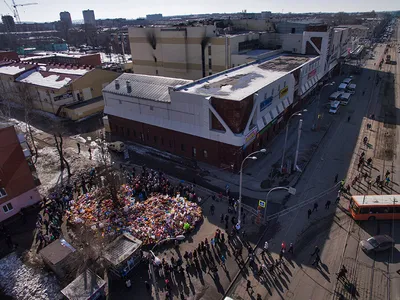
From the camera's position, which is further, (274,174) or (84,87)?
(84,87)

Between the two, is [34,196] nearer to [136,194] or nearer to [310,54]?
[136,194]

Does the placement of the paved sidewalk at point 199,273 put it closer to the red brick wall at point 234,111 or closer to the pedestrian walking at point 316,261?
the pedestrian walking at point 316,261

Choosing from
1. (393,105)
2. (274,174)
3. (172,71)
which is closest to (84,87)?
(172,71)

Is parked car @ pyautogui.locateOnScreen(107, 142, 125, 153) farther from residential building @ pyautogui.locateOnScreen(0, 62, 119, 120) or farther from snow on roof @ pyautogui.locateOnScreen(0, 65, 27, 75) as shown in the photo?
snow on roof @ pyautogui.locateOnScreen(0, 65, 27, 75)

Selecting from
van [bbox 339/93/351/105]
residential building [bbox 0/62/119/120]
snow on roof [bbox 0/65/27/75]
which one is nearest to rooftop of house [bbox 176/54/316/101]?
van [bbox 339/93/351/105]

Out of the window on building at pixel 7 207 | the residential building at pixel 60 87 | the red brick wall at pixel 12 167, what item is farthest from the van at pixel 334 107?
the window on building at pixel 7 207

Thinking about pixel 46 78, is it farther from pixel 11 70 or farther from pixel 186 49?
pixel 186 49
